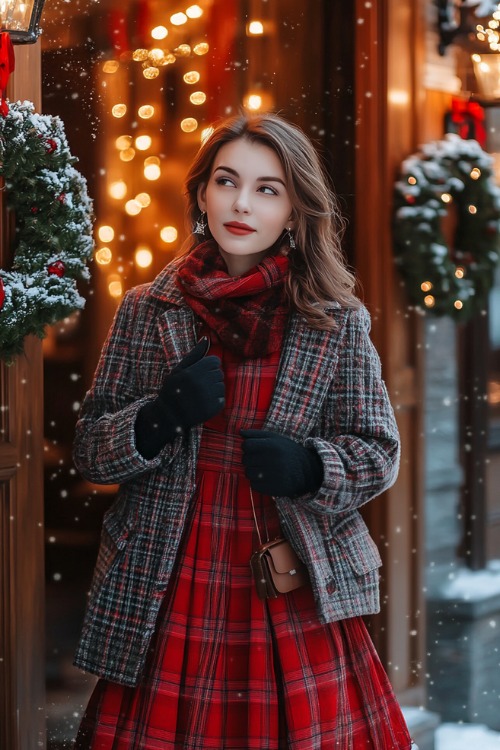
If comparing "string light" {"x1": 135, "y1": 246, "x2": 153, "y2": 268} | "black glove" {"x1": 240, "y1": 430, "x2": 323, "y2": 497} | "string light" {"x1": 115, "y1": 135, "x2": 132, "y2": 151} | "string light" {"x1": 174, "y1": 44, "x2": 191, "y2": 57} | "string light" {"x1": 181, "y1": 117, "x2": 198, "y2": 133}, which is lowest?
"black glove" {"x1": 240, "y1": 430, "x2": 323, "y2": 497}

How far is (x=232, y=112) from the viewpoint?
344 cm

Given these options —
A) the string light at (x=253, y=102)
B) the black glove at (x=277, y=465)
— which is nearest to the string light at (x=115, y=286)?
the string light at (x=253, y=102)

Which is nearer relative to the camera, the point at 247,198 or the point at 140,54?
the point at 247,198

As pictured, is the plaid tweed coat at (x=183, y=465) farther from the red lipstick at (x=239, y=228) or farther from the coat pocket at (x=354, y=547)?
the red lipstick at (x=239, y=228)

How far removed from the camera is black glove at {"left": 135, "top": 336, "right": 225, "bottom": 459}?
2.23 meters

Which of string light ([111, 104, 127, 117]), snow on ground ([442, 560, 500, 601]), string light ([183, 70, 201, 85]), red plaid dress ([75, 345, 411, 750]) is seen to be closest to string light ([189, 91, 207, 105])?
string light ([183, 70, 201, 85])

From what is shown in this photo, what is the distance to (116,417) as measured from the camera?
237 centimetres

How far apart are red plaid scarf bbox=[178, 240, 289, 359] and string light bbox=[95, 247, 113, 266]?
0.88m

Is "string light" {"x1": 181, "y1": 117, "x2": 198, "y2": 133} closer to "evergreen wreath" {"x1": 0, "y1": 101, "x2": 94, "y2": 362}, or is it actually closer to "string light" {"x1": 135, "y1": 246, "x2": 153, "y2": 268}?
"string light" {"x1": 135, "y1": 246, "x2": 153, "y2": 268}

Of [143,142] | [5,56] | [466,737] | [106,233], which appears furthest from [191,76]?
[466,737]

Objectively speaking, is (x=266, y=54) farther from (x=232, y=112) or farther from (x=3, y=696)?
(x=3, y=696)

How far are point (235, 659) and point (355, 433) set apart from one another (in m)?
0.58

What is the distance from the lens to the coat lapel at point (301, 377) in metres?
2.34

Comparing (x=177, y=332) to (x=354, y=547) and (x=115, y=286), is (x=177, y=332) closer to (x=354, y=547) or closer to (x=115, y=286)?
(x=354, y=547)
